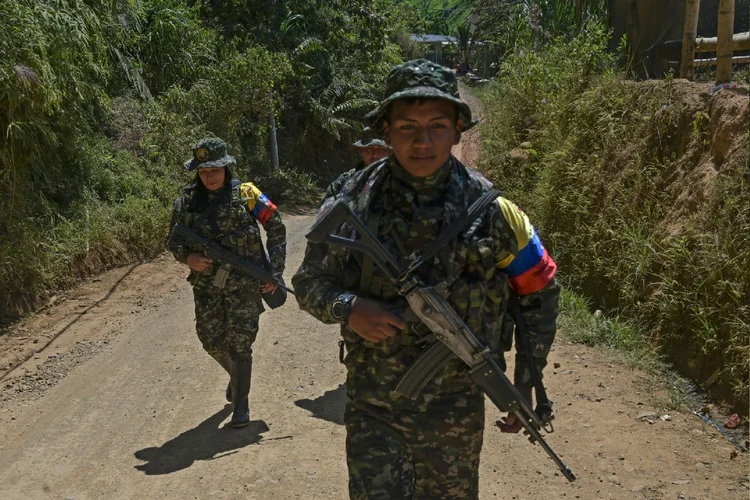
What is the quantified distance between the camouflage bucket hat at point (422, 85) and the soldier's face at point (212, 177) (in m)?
2.64

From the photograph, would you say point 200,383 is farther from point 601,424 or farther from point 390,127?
point 390,127

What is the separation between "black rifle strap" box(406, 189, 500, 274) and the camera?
2586 mm

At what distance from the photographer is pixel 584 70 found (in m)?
10.0

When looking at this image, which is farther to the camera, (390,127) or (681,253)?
(681,253)

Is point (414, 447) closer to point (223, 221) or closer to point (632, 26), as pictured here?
point (223, 221)

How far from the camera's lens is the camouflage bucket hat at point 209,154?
5117 mm

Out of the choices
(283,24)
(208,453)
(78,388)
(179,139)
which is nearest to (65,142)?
(179,139)

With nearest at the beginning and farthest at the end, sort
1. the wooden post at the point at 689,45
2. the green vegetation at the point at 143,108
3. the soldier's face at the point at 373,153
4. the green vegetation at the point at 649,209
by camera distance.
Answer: the soldier's face at the point at 373,153
the green vegetation at the point at 649,209
the wooden post at the point at 689,45
the green vegetation at the point at 143,108

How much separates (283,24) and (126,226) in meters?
11.0

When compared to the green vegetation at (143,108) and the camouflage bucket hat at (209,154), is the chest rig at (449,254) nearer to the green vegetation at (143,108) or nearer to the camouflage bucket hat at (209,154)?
the camouflage bucket hat at (209,154)

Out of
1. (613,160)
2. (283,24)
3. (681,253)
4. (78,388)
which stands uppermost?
(283,24)

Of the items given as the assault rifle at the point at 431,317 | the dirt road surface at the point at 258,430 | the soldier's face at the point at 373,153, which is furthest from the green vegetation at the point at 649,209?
the assault rifle at the point at 431,317

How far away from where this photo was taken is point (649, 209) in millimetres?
7012

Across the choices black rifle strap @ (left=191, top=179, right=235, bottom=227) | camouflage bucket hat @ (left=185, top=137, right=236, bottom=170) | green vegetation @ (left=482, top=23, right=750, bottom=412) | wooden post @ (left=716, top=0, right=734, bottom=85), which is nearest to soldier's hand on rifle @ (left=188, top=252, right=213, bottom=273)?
black rifle strap @ (left=191, top=179, right=235, bottom=227)
